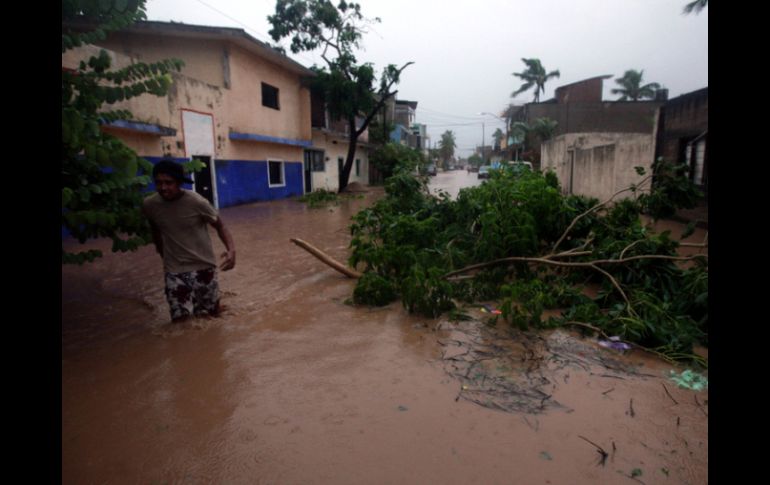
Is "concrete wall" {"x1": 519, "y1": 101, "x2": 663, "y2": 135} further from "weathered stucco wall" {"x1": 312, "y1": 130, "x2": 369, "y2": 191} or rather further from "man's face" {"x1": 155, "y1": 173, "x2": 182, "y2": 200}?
"man's face" {"x1": 155, "y1": 173, "x2": 182, "y2": 200}

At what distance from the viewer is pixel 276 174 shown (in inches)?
750

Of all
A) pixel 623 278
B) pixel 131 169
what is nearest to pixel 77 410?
pixel 131 169

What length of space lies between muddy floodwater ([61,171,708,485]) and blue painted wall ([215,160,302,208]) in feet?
35.3

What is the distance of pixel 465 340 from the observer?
12.7ft

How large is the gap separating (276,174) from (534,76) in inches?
1251

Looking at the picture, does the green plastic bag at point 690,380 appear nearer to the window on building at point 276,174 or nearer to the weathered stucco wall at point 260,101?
the weathered stucco wall at point 260,101

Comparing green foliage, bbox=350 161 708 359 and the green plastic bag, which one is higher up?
green foliage, bbox=350 161 708 359

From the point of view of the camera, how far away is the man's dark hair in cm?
354

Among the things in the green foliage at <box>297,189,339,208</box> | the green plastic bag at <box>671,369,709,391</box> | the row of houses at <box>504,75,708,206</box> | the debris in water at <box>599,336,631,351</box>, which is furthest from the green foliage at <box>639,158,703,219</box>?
the green foliage at <box>297,189,339,208</box>

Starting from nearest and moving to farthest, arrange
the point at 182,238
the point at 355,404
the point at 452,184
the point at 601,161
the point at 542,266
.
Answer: the point at 355,404 < the point at 182,238 < the point at 542,266 < the point at 601,161 < the point at 452,184

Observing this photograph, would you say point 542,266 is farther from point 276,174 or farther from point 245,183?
point 276,174

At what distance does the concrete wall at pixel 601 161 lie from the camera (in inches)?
482

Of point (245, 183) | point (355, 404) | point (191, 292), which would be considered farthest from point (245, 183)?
point (355, 404)
